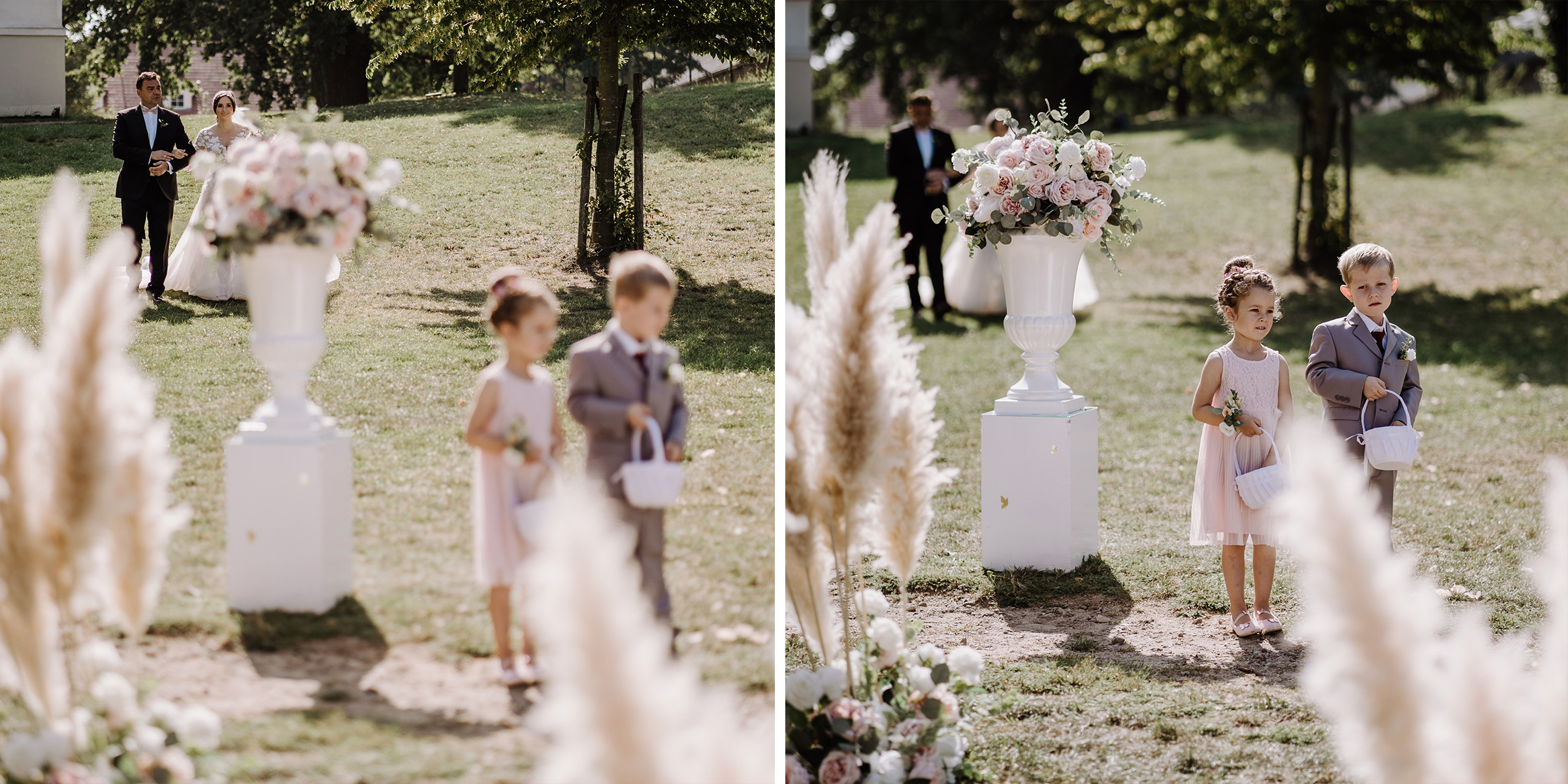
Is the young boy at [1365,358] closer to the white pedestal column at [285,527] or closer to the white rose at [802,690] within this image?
the white rose at [802,690]

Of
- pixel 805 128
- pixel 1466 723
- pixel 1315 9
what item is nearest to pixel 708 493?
pixel 1466 723

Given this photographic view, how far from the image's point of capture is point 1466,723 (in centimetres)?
156

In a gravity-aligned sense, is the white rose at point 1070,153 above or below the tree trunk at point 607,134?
above

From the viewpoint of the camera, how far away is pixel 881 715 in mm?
3678

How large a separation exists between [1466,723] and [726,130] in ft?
7.78

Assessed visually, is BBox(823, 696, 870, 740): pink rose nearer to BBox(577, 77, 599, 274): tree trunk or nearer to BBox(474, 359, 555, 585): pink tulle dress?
BBox(474, 359, 555, 585): pink tulle dress

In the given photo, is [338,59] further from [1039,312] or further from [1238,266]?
[1039,312]

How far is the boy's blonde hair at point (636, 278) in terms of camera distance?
2.77m

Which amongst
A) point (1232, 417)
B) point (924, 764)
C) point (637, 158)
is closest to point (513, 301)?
point (637, 158)

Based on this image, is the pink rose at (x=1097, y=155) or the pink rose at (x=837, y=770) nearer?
the pink rose at (x=837, y=770)

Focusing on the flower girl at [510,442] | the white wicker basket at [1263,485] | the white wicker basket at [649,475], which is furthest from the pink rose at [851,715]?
the white wicker basket at [1263,485]

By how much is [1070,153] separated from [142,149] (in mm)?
4333

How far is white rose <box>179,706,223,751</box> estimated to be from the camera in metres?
2.50

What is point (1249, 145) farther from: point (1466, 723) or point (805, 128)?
point (1466, 723)
